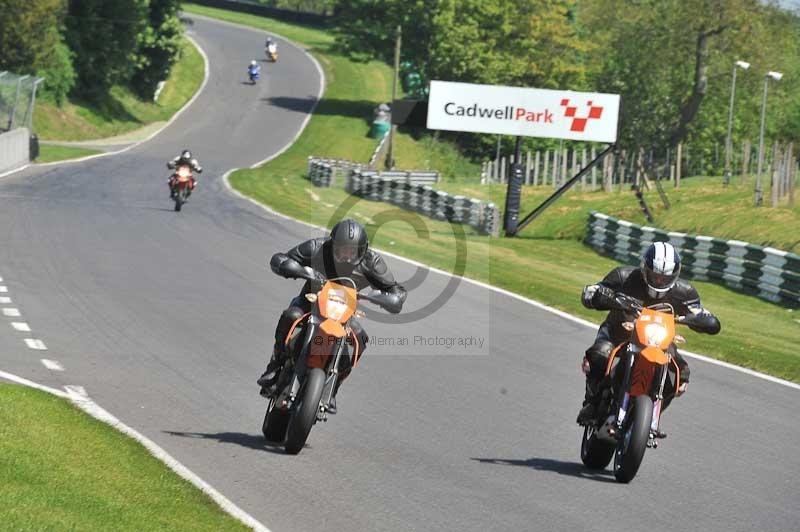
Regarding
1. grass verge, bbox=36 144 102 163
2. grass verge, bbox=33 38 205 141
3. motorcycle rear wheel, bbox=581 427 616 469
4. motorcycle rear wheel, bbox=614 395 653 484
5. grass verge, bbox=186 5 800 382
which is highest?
grass verge, bbox=33 38 205 141

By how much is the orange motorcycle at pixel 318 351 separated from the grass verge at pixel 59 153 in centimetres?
3870

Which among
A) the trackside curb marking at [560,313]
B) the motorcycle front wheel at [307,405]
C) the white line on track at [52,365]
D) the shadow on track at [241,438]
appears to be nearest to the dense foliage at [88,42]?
the trackside curb marking at [560,313]

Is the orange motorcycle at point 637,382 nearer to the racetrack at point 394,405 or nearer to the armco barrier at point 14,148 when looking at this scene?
the racetrack at point 394,405

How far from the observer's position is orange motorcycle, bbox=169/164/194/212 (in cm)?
3269

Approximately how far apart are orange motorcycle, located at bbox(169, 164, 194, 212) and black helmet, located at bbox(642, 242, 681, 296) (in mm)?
24227

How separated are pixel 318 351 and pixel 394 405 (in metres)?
2.71

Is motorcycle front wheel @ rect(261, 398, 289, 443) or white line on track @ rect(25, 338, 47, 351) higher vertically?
motorcycle front wheel @ rect(261, 398, 289, 443)

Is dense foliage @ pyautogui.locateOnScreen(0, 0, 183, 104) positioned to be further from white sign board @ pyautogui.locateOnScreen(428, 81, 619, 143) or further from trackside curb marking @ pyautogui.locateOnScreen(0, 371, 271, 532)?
trackside curb marking @ pyautogui.locateOnScreen(0, 371, 271, 532)

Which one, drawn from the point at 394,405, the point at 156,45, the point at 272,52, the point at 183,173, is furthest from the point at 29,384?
the point at 272,52

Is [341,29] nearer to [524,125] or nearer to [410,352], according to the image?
[524,125]

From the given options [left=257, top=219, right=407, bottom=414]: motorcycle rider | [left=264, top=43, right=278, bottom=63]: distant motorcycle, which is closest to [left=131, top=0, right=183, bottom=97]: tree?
[left=264, top=43, right=278, bottom=63]: distant motorcycle

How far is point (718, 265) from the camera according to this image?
27.6 m

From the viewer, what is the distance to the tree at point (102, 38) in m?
65.1

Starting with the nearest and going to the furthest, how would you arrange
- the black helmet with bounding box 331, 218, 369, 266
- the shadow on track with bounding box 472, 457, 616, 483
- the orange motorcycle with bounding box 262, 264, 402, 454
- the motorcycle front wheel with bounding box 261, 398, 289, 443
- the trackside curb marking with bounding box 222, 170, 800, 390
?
the orange motorcycle with bounding box 262, 264, 402, 454 < the black helmet with bounding box 331, 218, 369, 266 < the shadow on track with bounding box 472, 457, 616, 483 < the motorcycle front wheel with bounding box 261, 398, 289, 443 < the trackside curb marking with bounding box 222, 170, 800, 390
